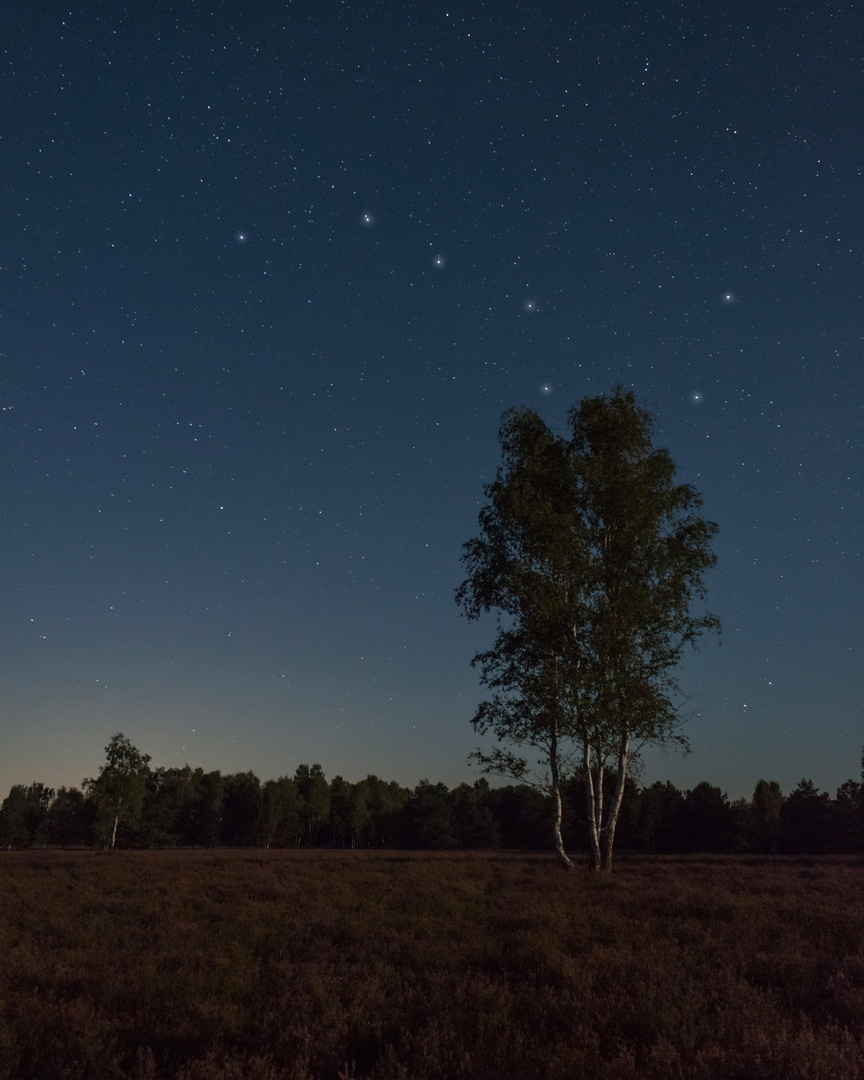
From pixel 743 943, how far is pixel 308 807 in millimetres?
97534

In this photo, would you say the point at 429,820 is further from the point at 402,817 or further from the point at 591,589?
the point at 591,589

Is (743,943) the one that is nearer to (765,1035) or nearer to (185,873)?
(765,1035)

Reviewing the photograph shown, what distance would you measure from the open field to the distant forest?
141 ft

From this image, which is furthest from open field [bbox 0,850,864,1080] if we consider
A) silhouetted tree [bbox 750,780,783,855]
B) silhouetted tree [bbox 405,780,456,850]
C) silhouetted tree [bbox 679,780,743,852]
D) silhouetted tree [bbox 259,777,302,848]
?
silhouetted tree [bbox 259,777,302,848]

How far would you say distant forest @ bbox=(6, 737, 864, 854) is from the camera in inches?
2672

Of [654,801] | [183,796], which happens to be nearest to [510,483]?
[654,801]

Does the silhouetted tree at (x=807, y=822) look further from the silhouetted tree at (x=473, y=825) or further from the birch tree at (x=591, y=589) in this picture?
the birch tree at (x=591, y=589)

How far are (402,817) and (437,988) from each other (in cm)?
9192

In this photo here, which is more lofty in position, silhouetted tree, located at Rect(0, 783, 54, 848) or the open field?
the open field

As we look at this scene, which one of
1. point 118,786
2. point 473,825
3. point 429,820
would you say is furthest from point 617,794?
point 473,825

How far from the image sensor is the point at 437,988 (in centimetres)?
729

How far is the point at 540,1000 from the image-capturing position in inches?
271

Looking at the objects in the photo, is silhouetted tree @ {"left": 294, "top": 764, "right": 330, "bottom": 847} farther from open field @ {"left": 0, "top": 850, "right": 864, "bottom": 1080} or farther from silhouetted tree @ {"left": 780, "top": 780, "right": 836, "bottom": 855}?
open field @ {"left": 0, "top": 850, "right": 864, "bottom": 1080}

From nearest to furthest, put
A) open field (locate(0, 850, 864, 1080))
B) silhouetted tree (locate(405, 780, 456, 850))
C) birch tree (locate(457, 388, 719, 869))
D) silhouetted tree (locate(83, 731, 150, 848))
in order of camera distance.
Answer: open field (locate(0, 850, 864, 1080)), birch tree (locate(457, 388, 719, 869)), silhouetted tree (locate(83, 731, 150, 848)), silhouetted tree (locate(405, 780, 456, 850))
